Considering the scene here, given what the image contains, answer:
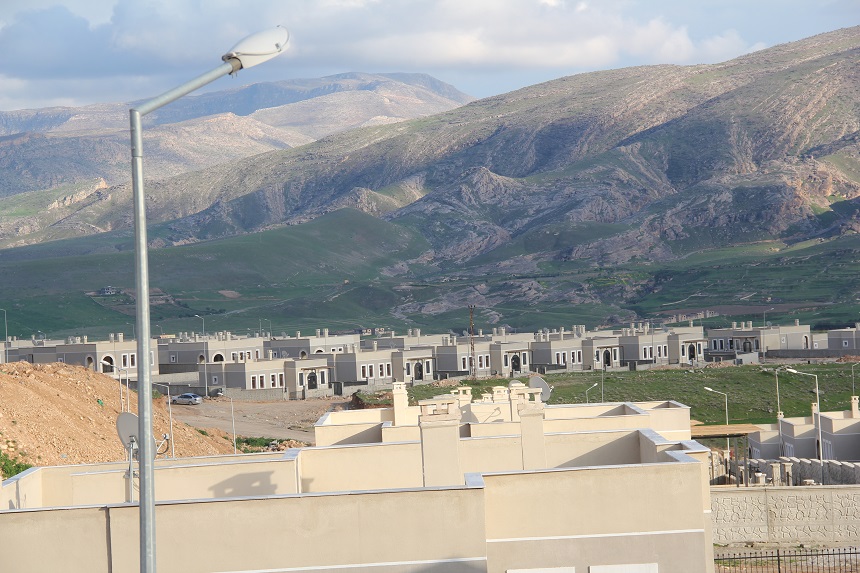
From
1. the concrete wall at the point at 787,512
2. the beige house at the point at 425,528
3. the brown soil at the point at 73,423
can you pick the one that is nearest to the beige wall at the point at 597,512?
the beige house at the point at 425,528

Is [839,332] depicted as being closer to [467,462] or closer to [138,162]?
[467,462]

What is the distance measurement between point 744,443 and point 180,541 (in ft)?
211

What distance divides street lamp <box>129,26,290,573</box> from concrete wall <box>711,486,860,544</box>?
36882 millimetres

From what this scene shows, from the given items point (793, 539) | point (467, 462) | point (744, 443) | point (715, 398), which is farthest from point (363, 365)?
point (467, 462)

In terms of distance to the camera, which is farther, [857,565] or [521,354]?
[521,354]

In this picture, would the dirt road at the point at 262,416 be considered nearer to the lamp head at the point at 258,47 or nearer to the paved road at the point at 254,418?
the paved road at the point at 254,418

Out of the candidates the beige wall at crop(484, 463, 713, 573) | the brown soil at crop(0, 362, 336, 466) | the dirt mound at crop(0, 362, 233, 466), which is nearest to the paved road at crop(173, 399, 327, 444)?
the brown soil at crop(0, 362, 336, 466)

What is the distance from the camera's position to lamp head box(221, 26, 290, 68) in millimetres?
12703

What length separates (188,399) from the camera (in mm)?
97562

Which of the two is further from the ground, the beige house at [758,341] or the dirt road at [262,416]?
the beige house at [758,341]

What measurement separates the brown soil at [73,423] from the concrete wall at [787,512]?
2492 cm

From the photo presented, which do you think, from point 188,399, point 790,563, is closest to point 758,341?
point 188,399

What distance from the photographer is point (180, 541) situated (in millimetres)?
19875

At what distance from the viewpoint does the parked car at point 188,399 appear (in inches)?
3806
